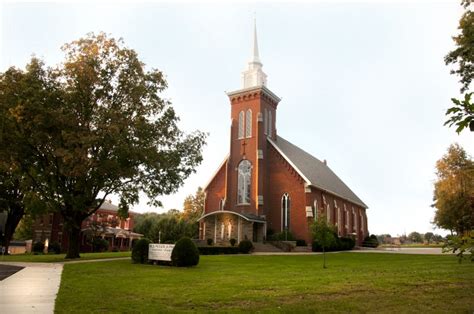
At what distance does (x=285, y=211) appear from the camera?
41.9m

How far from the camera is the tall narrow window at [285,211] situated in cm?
4147

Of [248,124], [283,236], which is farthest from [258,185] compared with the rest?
[248,124]

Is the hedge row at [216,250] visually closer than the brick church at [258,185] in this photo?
Yes

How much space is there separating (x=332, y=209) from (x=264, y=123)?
1316 cm

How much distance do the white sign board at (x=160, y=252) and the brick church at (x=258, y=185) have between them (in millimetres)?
17946

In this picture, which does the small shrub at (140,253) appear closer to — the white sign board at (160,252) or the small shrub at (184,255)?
the white sign board at (160,252)

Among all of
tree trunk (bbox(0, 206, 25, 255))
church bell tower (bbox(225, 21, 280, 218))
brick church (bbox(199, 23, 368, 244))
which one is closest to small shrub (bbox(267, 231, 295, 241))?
brick church (bbox(199, 23, 368, 244))

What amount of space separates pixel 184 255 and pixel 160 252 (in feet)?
5.89

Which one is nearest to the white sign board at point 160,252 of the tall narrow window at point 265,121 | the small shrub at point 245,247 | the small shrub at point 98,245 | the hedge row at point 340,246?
the small shrub at point 245,247

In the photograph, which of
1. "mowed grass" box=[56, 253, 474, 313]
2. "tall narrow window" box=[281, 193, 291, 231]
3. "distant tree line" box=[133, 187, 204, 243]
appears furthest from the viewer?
"distant tree line" box=[133, 187, 204, 243]

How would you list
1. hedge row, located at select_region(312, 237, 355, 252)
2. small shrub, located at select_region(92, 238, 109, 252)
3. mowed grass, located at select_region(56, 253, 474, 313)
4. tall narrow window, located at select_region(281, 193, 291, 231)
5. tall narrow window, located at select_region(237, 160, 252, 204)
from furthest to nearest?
small shrub, located at select_region(92, 238, 109, 252) → tall narrow window, located at select_region(237, 160, 252, 204) → tall narrow window, located at select_region(281, 193, 291, 231) → hedge row, located at select_region(312, 237, 355, 252) → mowed grass, located at select_region(56, 253, 474, 313)

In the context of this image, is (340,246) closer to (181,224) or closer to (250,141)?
(250,141)

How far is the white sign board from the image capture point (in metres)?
20.6

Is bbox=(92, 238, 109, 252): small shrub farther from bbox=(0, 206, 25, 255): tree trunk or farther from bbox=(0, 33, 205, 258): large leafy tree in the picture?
bbox=(0, 33, 205, 258): large leafy tree
